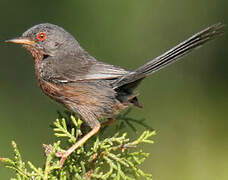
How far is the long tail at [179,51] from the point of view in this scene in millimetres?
4473

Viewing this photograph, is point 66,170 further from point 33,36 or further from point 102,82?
point 33,36

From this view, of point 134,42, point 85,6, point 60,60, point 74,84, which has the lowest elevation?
point 74,84

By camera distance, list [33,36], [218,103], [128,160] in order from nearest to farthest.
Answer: [128,160] → [33,36] → [218,103]

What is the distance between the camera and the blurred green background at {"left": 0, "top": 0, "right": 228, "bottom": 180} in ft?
23.1

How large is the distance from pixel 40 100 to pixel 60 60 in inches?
79.3

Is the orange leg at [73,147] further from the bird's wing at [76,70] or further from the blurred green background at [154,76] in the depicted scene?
the blurred green background at [154,76]

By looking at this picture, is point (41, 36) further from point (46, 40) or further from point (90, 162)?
point (90, 162)

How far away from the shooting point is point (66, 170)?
4551 mm

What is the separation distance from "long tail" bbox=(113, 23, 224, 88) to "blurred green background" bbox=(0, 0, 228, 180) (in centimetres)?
239

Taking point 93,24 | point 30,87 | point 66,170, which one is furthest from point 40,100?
point 66,170

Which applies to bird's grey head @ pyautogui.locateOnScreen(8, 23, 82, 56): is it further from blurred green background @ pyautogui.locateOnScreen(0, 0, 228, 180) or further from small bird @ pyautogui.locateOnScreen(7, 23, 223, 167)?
blurred green background @ pyautogui.locateOnScreen(0, 0, 228, 180)

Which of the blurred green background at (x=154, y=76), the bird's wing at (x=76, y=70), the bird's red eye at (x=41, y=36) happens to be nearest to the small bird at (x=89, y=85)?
the bird's wing at (x=76, y=70)

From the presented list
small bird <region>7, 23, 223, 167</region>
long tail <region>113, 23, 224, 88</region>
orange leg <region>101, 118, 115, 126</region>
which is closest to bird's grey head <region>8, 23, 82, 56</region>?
small bird <region>7, 23, 223, 167</region>

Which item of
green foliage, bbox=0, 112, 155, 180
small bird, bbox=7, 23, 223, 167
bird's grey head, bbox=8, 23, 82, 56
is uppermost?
bird's grey head, bbox=8, 23, 82, 56
